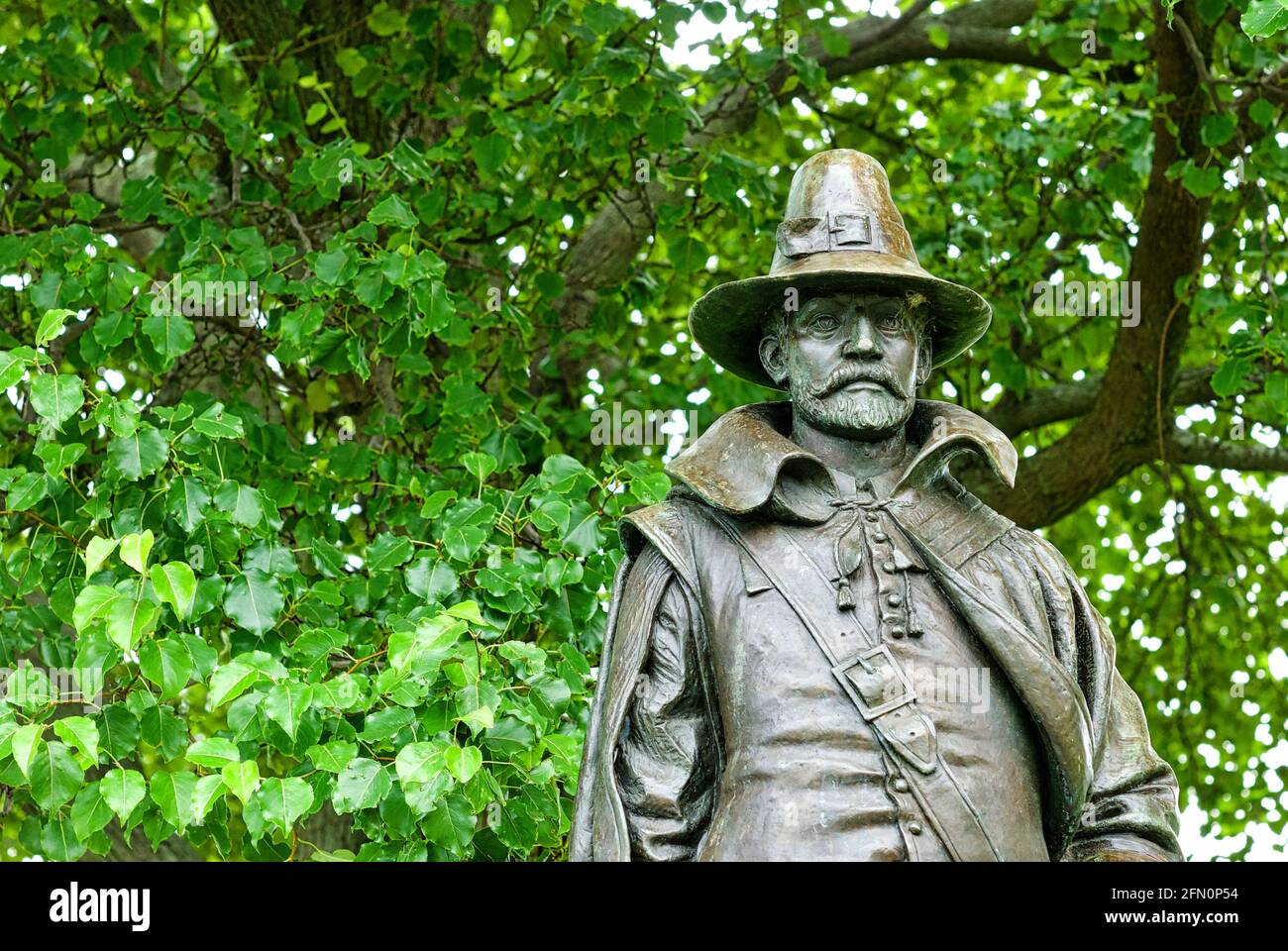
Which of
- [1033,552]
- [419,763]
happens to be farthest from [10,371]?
[1033,552]

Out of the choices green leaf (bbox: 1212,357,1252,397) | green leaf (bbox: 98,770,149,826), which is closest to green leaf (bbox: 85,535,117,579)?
green leaf (bbox: 98,770,149,826)

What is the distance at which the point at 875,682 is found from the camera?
14.4ft

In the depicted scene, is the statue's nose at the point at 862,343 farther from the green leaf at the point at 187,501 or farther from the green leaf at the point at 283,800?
the green leaf at the point at 187,501

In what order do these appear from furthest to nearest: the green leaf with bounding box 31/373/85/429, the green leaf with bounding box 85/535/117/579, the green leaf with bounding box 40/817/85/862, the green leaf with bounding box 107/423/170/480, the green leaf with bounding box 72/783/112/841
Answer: the green leaf with bounding box 107/423/170/480, the green leaf with bounding box 40/817/85/862, the green leaf with bounding box 31/373/85/429, the green leaf with bounding box 72/783/112/841, the green leaf with bounding box 85/535/117/579

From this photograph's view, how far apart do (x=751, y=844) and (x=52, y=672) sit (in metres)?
4.05

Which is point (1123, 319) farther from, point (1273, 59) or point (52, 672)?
point (52, 672)

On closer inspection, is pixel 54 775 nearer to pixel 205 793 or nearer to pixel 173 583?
pixel 205 793

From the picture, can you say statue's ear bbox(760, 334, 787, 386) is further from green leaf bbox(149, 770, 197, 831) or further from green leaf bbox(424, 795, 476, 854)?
green leaf bbox(149, 770, 197, 831)

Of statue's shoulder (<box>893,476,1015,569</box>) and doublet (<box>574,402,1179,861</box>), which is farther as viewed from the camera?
statue's shoulder (<box>893,476,1015,569</box>)

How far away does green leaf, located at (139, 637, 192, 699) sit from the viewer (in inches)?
233

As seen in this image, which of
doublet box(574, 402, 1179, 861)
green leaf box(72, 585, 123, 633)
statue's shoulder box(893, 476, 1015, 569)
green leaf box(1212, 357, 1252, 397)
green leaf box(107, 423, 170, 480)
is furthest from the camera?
green leaf box(1212, 357, 1252, 397)

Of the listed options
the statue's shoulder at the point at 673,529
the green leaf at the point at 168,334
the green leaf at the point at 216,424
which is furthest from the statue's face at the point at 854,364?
the green leaf at the point at 168,334

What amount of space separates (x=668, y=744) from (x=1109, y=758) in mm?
943

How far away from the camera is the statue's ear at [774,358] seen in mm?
4895
